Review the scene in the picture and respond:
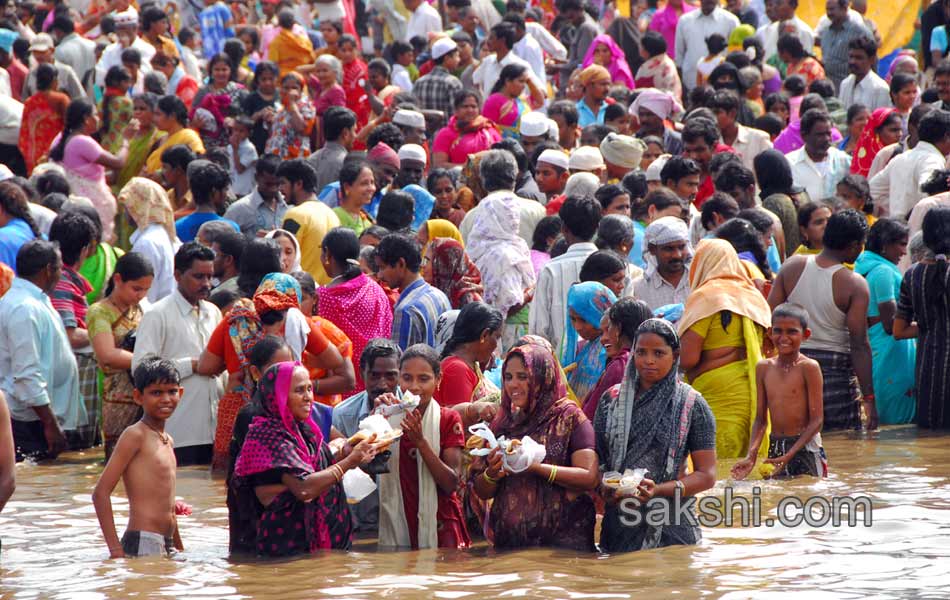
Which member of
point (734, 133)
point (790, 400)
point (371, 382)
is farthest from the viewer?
point (734, 133)

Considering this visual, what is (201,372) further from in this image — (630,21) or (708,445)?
(630,21)

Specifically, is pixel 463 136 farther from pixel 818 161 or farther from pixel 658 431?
pixel 658 431

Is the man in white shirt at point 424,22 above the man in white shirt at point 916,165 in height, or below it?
above

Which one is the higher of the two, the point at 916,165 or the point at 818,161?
the point at 818,161

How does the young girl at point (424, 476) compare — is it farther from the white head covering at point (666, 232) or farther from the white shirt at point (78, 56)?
the white shirt at point (78, 56)

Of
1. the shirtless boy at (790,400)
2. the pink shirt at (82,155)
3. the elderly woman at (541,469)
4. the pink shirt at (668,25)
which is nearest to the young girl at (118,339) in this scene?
the elderly woman at (541,469)

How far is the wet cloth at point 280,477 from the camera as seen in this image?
6605 millimetres

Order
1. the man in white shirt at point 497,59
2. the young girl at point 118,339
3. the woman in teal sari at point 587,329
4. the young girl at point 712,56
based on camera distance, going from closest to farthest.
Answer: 1. the woman in teal sari at point 587,329
2. the young girl at point 118,339
3. the man in white shirt at point 497,59
4. the young girl at point 712,56

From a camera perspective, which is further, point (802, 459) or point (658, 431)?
point (802, 459)

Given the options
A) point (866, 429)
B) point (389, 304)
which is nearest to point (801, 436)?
point (866, 429)

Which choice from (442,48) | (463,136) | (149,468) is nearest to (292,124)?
(463,136)

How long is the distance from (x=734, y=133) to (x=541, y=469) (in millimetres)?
8046

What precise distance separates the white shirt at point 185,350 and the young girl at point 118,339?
31 cm

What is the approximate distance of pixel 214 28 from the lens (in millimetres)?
21094
